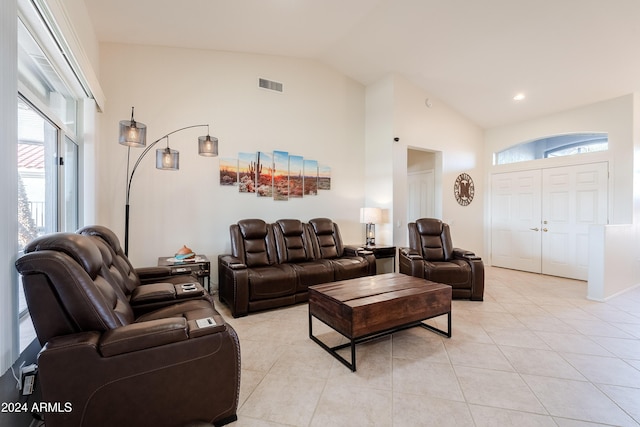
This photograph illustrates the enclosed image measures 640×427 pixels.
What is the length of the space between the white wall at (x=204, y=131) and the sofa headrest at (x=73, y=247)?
2.29m

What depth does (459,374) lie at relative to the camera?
2.20 metres

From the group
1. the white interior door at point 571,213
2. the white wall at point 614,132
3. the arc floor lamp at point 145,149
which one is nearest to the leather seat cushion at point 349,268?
the arc floor lamp at point 145,149

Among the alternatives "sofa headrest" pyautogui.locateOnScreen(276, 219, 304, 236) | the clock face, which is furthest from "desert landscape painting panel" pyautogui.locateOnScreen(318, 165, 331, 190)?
the clock face

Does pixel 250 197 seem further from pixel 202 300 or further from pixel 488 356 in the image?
pixel 488 356

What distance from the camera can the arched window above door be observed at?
5004mm

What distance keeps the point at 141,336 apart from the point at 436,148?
558 cm

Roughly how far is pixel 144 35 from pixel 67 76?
4.70 feet

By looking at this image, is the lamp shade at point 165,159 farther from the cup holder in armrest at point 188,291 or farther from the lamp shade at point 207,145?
the cup holder in armrest at point 188,291

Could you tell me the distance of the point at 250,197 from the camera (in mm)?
4512

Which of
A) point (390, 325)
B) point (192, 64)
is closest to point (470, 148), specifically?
point (390, 325)

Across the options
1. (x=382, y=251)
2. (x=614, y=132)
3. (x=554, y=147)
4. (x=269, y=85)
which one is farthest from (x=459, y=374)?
(x=554, y=147)

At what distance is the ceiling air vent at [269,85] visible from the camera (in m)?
4.57

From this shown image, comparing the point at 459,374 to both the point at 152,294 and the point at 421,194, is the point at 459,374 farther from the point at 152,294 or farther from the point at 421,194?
the point at 421,194

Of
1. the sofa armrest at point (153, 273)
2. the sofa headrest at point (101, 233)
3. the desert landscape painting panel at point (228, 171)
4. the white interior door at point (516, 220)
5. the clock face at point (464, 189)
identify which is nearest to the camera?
the sofa headrest at point (101, 233)
